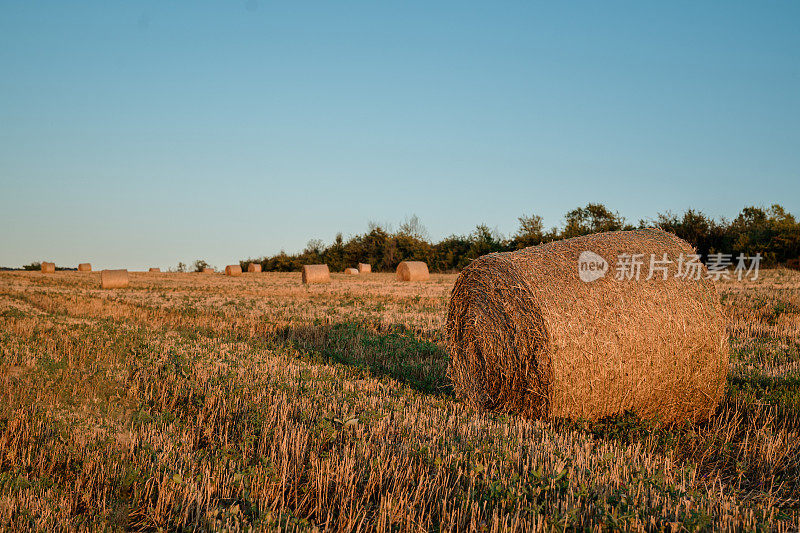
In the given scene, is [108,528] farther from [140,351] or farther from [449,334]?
[140,351]

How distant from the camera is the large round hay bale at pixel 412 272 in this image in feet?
104

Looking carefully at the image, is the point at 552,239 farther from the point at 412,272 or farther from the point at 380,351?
the point at 380,351

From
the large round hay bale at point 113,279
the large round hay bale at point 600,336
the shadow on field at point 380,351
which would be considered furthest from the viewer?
the large round hay bale at point 113,279

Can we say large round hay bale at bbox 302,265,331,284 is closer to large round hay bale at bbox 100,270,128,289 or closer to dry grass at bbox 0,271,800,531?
large round hay bale at bbox 100,270,128,289

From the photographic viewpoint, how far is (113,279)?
27.9 meters

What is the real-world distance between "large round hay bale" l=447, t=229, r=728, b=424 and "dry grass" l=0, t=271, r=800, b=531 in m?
0.33

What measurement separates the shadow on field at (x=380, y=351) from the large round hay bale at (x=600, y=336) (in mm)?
1484

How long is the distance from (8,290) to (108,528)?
2560 cm

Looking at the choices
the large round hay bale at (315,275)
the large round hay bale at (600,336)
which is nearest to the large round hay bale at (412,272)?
the large round hay bale at (315,275)

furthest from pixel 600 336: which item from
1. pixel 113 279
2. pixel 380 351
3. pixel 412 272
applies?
pixel 113 279

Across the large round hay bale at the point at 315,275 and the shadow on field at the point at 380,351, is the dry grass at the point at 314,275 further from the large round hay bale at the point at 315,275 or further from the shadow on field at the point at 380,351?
the shadow on field at the point at 380,351

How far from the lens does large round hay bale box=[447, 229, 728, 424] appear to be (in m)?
5.81

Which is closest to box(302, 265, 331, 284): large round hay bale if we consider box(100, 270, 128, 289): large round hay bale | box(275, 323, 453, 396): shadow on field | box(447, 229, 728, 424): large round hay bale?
box(100, 270, 128, 289): large round hay bale

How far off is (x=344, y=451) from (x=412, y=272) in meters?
27.5
